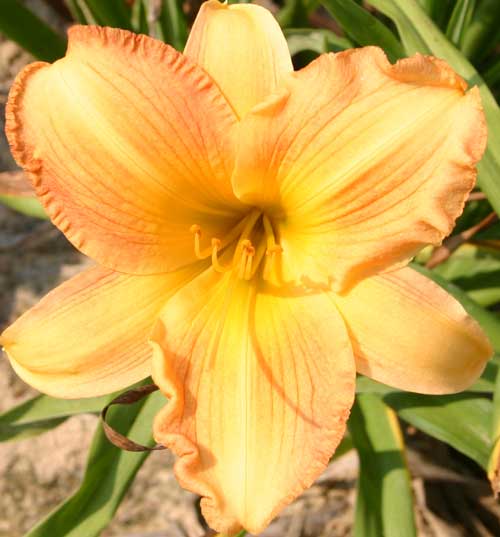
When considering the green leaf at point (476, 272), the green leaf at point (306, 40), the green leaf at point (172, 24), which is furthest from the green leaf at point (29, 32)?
the green leaf at point (476, 272)

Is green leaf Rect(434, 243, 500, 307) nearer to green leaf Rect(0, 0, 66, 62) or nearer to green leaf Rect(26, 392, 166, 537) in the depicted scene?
green leaf Rect(26, 392, 166, 537)

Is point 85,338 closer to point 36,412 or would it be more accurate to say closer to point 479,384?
point 36,412

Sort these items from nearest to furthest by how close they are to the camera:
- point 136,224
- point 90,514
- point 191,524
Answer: point 136,224, point 90,514, point 191,524

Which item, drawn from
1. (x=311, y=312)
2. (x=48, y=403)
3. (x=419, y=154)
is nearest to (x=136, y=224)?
(x=311, y=312)

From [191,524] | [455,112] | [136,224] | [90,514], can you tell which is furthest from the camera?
[191,524]

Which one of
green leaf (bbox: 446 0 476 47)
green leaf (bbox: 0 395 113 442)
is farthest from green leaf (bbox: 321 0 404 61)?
green leaf (bbox: 0 395 113 442)

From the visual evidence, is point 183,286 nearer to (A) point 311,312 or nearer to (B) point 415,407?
(A) point 311,312

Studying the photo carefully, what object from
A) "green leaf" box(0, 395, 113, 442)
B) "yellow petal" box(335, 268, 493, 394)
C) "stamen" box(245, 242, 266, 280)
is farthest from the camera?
"green leaf" box(0, 395, 113, 442)

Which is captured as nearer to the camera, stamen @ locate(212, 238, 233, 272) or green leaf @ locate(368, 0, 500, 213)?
stamen @ locate(212, 238, 233, 272)
